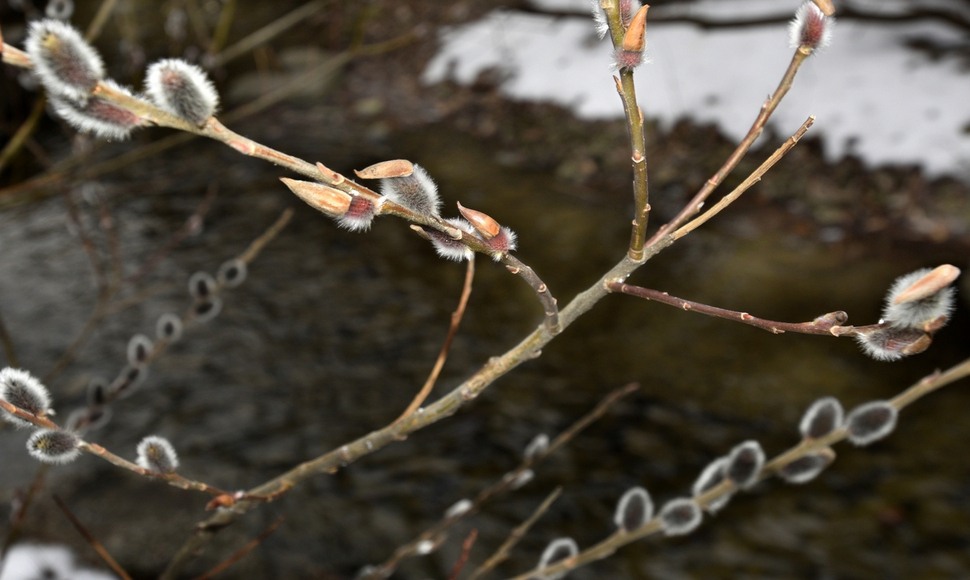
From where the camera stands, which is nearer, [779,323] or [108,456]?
[779,323]

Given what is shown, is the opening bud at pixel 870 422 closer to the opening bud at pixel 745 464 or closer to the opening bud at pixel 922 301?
the opening bud at pixel 745 464

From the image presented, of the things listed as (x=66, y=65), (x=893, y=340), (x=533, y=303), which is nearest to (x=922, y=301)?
(x=893, y=340)

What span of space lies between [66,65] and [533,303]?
5.02m

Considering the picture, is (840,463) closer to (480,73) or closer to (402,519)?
(402,519)

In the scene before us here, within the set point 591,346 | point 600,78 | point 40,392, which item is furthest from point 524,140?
point 40,392

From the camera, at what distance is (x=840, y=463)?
4.35m

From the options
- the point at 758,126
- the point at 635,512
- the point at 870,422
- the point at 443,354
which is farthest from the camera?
the point at 635,512

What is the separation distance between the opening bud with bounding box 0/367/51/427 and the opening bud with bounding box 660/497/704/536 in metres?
1.14

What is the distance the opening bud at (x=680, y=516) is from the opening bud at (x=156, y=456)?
3.15ft

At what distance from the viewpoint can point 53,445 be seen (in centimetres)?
104

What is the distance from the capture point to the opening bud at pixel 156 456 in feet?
3.61

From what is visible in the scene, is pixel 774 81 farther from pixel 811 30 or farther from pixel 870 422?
pixel 811 30

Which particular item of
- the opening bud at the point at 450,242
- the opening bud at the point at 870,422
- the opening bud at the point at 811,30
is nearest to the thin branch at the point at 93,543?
the opening bud at the point at 450,242

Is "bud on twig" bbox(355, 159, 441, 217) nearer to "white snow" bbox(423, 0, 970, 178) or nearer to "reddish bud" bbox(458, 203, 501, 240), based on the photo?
"reddish bud" bbox(458, 203, 501, 240)
